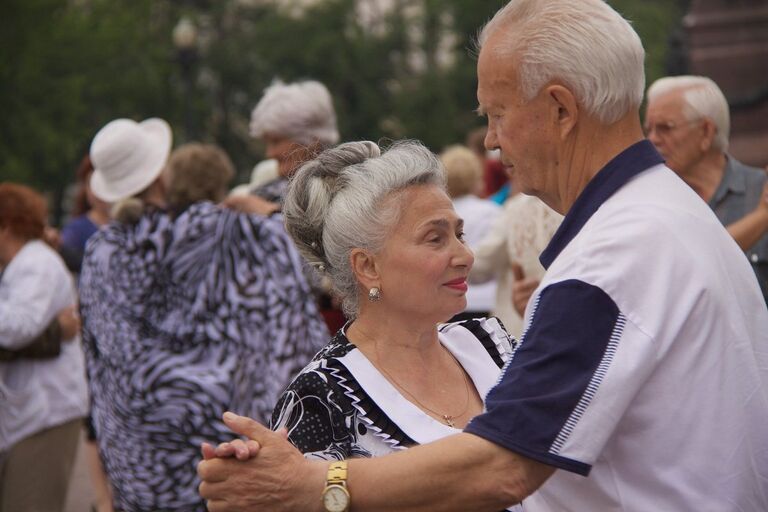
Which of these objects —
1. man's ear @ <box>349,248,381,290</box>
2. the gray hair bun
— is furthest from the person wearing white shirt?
man's ear @ <box>349,248,381,290</box>

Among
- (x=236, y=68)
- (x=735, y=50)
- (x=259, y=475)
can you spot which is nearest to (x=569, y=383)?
(x=259, y=475)

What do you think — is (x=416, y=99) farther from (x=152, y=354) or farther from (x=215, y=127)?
Result: (x=152, y=354)

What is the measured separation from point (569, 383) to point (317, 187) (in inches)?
55.8

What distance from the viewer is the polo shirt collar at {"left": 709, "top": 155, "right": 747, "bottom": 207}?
18.1 ft

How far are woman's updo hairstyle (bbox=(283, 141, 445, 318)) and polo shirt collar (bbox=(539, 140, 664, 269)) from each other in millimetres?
1014

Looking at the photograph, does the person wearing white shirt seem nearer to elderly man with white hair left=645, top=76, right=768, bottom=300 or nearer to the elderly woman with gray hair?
elderly man with white hair left=645, top=76, right=768, bottom=300

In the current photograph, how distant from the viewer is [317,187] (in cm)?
344

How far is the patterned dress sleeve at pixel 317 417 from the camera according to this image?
298cm

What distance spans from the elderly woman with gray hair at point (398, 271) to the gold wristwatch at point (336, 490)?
779 mm

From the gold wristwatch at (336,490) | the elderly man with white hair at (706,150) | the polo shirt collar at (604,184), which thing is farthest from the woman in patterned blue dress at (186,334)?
the polo shirt collar at (604,184)

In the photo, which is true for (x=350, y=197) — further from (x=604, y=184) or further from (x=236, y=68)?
(x=236, y=68)

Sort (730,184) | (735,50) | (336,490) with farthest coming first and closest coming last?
(735,50)
(730,184)
(336,490)

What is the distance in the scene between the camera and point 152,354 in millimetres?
5941

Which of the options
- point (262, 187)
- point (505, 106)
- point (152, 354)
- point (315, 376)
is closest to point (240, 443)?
point (315, 376)
